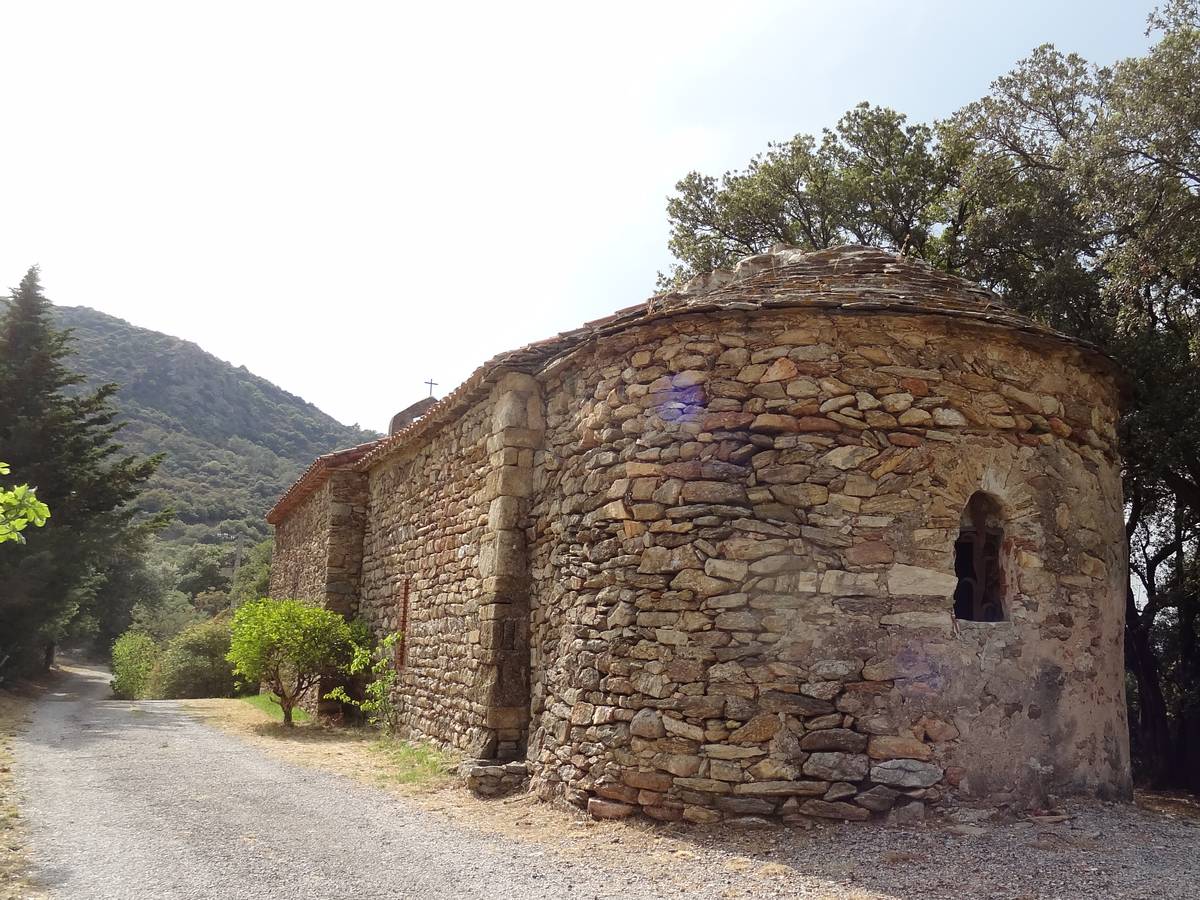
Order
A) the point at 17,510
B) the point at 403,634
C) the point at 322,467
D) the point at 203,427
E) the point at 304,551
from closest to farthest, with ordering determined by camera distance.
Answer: the point at 17,510, the point at 403,634, the point at 322,467, the point at 304,551, the point at 203,427

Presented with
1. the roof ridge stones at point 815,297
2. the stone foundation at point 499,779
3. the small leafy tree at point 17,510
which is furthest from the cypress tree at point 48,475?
the small leafy tree at point 17,510

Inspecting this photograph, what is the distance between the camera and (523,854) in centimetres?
566

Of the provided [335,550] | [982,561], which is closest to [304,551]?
[335,550]

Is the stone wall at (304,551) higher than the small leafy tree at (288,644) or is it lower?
higher

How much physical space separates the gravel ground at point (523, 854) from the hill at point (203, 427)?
4159cm

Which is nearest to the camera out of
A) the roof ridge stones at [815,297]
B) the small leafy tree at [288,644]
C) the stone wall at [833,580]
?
the stone wall at [833,580]

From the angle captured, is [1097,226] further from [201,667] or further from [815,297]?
[201,667]

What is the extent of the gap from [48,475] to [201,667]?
518 cm

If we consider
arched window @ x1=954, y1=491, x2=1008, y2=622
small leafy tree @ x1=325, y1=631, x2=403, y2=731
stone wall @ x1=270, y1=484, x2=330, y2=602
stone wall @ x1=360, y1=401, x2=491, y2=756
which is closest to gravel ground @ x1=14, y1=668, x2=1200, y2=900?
arched window @ x1=954, y1=491, x2=1008, y2=622

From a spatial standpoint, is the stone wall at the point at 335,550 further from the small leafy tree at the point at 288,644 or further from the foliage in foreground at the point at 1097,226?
the foliage in foreground at the point at 1097,226

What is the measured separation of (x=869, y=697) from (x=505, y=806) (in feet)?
9.97

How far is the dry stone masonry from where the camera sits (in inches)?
235

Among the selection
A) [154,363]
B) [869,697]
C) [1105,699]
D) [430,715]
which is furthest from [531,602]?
[154,363]

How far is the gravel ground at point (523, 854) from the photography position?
4809 millimetres
